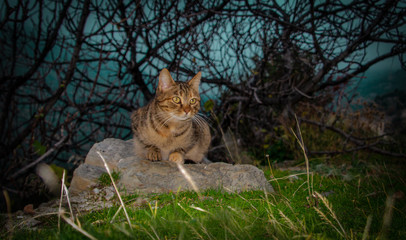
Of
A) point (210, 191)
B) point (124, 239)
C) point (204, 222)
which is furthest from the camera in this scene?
point (210, 191)

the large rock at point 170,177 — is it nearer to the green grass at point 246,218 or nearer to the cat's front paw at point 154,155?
the cat's front paw at point 154,155

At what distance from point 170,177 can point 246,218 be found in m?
1.36

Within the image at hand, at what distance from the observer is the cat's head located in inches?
131

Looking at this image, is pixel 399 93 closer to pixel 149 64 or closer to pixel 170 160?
pixel 149 64

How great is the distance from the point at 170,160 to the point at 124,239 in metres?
2.02

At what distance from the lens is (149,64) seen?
18.2ft

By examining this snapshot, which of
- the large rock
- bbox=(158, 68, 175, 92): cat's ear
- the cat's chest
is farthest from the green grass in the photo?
bbox=(158, 68, 175, 92): cat's ear

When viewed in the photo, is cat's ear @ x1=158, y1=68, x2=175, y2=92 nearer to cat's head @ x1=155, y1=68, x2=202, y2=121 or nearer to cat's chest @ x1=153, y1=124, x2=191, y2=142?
cat's head @ x1=155, y1=68, x2=202, y2=121

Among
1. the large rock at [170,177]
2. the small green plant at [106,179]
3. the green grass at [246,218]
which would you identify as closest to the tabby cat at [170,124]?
the large rock at [170,177]

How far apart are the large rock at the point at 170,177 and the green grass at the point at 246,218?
211mm

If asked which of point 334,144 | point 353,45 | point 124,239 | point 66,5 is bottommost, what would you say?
point 334,144

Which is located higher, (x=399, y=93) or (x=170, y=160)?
(x=170, y=160)

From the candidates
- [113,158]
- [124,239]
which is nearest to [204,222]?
[124,239]

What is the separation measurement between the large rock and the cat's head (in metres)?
0.66
